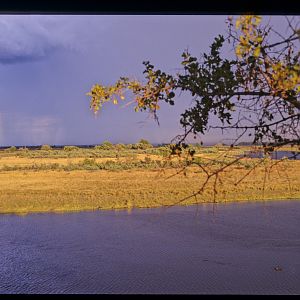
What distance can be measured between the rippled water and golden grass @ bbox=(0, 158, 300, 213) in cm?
56

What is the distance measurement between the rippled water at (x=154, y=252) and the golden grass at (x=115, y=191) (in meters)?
0.56

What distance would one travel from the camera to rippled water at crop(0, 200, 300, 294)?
4477 mm

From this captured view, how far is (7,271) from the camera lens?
496cm

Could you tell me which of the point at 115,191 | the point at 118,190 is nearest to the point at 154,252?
the point at 115,191

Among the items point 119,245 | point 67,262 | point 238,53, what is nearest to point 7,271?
point 67,262

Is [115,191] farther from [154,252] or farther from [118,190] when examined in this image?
[154,252]

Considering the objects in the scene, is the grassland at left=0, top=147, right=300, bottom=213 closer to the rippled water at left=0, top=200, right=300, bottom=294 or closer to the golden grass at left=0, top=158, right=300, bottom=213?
the golden grass at left=0, top=158, right=300, bottom=213

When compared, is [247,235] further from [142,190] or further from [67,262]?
[142,190]

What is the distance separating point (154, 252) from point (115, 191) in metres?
3.98

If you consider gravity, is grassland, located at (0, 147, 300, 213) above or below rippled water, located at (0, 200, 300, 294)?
above

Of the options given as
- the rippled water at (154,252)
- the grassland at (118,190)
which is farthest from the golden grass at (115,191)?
the rippled water at (154,252)

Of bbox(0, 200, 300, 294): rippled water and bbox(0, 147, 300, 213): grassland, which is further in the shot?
bbox(0, 147, 300, 213): grassland

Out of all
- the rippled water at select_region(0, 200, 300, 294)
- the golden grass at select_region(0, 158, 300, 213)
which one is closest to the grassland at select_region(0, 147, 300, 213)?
the golden grass at select_region(0, 158, 300, 213)

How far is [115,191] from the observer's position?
9344mm
